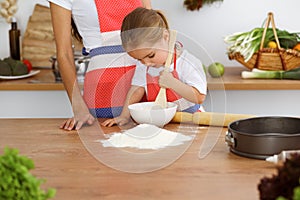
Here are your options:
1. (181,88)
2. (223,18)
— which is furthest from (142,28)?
(223,18)

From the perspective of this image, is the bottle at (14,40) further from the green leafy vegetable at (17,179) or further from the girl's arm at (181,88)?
the green leafy vegetable at (17,179)

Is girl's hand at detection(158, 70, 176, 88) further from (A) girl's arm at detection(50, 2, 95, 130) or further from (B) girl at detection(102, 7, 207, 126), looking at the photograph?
(A) girl's arm at detection(50, 2, 95, 130)

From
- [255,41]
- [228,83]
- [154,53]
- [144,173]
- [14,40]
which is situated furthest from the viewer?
[14,40]

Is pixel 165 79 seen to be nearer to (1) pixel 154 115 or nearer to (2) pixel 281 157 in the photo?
(1) pixel 154 115

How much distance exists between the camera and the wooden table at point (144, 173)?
1.22 meters

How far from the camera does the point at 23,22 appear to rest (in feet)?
11.9

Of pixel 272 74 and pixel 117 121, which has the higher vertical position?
pixel 117 121

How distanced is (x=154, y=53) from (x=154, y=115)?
220 mm

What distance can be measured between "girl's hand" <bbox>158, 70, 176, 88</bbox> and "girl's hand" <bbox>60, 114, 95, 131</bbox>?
0.28 meters

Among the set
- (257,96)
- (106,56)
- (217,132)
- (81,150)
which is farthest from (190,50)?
(257,96)

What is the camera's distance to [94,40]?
218 centimetres

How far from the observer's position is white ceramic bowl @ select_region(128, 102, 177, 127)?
1.73 m

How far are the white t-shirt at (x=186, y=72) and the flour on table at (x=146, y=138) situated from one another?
16 cm

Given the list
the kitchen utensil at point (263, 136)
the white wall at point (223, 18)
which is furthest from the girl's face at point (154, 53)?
the white wall at point (223, 18)
